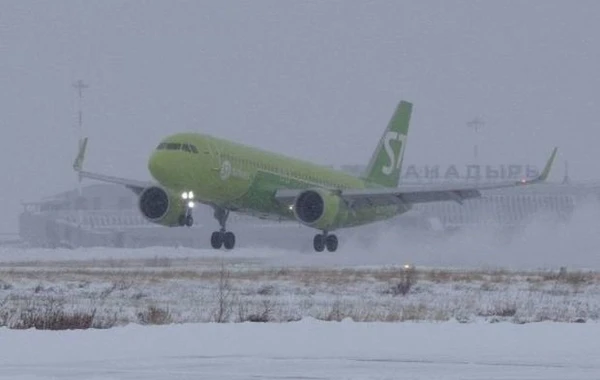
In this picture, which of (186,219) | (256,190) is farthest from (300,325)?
(186,219)

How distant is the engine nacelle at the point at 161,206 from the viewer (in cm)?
5175

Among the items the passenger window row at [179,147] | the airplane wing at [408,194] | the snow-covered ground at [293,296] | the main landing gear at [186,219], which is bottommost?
the snow-covered ground at [293,296]

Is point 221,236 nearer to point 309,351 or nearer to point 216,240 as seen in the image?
point 216,240

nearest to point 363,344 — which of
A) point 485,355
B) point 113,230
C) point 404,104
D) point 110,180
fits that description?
point 485,355

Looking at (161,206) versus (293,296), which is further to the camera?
(161,206)

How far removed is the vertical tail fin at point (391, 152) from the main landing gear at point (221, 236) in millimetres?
9968

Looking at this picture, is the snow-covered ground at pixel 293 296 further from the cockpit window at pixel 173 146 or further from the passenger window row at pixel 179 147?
the cockpit window at pixel 173 146

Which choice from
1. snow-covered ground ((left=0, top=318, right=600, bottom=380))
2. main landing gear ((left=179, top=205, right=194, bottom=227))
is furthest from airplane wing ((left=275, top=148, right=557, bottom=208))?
snow-covered ground ((left=0, top=318, right=600, bottom=380))

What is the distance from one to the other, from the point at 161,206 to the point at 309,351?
37.3 meters

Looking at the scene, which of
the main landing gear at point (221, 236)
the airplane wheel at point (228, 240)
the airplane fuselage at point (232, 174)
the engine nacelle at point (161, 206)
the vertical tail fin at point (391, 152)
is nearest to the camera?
the airplane fuselage at point (232, 174)

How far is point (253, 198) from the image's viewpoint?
51.8 metres

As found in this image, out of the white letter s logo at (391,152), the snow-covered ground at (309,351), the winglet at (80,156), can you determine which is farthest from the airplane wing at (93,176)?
the snow-covered ground at (309,351)

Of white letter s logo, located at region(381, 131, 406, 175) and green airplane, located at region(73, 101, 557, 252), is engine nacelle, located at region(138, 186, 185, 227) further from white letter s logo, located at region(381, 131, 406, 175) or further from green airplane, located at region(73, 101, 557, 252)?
white letter s logo, located at region(381, 131, 406, 175)

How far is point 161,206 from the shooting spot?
52.5 metres
